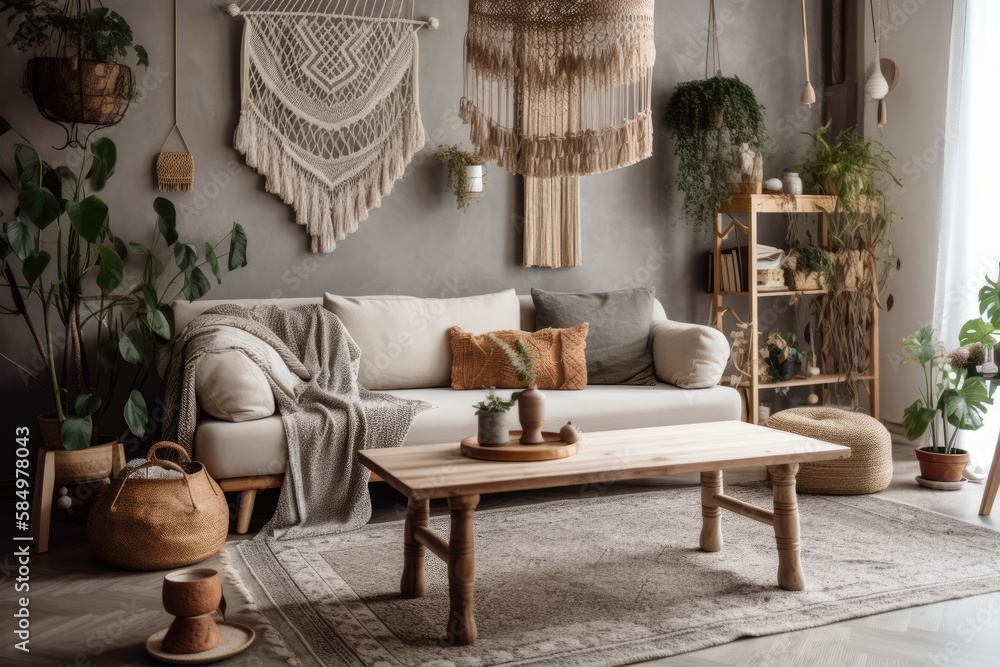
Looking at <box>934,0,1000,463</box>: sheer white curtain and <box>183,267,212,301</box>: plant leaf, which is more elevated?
<box>934,0,1000,463</box>: sheer white curtain

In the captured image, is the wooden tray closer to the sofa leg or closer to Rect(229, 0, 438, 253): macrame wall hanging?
the sofa leg

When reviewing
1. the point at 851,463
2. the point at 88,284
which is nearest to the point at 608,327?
the point at 851,463

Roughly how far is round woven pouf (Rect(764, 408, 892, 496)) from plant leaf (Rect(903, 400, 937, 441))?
0.21 metres

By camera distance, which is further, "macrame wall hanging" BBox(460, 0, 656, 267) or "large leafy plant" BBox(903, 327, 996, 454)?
"large leafy plant" BBox(903, 327, 996, 454)

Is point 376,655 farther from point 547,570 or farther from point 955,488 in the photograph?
point 955,488

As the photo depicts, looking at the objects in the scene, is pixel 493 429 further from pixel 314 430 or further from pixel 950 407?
pixel 950 407

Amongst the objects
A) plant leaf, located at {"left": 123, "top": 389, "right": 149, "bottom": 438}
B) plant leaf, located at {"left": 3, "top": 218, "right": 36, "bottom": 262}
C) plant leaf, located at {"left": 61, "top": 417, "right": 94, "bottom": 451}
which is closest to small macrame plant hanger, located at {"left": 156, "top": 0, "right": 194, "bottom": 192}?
plant leaf, located at {"left": 3, "top": 218, "right": 36, "bottom": 262}

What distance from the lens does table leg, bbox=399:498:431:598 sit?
2.98 m

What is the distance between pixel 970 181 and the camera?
185 inches

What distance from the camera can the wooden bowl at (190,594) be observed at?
2.46 meters

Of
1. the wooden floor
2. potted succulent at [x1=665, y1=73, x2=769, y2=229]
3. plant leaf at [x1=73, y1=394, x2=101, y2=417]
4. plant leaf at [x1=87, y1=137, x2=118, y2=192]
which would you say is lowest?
the wooden floor

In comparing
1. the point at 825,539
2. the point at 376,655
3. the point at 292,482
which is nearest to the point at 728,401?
the point at 825,539

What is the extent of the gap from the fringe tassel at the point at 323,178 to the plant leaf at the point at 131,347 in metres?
1.08

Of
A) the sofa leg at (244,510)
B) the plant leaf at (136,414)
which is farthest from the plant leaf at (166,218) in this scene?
the sofa leg at (244,510)
